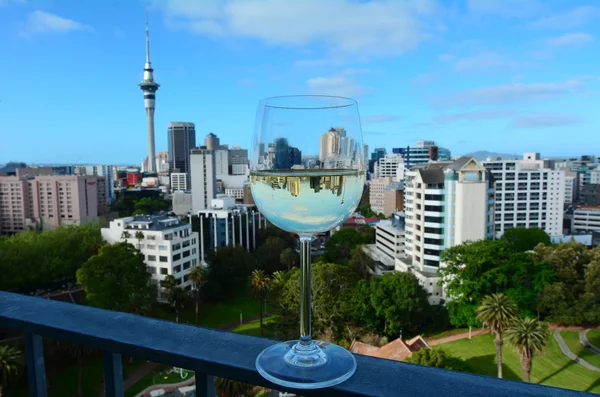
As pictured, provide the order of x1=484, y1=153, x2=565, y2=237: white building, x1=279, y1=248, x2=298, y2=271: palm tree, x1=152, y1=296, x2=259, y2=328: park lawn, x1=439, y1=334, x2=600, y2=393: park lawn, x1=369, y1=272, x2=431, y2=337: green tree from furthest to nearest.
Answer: x1=484, y1=153, x2=565, y2=237: white building
x1=279, y1=248, x2=298, y2=271: palm tree
x1=152, y1=296, x2=259, y2=328: park lawn
x1=369, y1=272, x2=431, y2=337: green tree
x1=439, y1=334, x2=600, y2=393: park lawn

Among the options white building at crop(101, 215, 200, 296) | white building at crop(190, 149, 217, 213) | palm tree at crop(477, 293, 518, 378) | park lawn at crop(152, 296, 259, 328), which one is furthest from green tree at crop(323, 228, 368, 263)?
white building at crop(190, 149, 217, 213)

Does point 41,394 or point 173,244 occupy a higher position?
point 41,394

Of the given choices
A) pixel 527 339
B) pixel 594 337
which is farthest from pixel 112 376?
→ pixel 594 337

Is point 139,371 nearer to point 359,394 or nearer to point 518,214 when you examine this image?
point 359,394

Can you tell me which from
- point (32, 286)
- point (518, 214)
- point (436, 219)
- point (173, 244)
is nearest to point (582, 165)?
point (518, 214)

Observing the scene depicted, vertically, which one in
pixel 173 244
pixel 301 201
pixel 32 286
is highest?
pixel 301 201

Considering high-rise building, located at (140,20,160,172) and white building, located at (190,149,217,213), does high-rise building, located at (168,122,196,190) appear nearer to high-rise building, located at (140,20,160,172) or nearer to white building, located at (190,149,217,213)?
high-rise building, located at (140,20,160,172)

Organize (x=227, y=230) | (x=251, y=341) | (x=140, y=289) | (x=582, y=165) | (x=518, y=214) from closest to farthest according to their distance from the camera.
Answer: (x=251, y=341), (x=140, y=289), (x=227, y=230), (x=518, y=214), (x=582, y=165)
